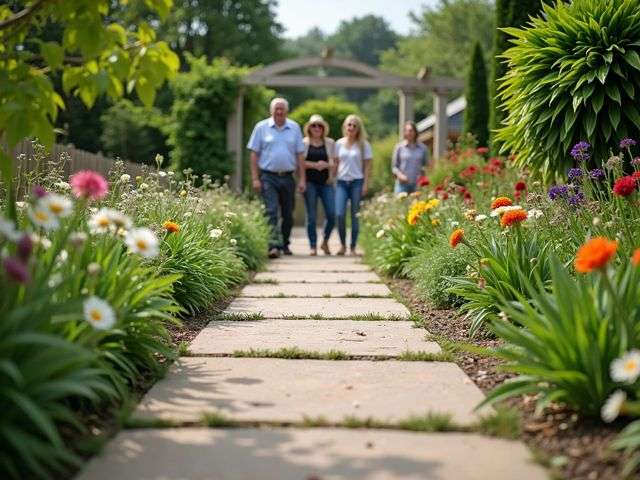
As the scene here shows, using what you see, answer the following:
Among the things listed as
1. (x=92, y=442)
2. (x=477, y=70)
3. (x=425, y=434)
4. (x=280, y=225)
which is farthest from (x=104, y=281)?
(x=477, y=70)

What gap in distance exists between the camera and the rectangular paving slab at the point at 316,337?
12.1 ft

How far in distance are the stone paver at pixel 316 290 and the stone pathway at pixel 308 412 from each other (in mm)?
1264

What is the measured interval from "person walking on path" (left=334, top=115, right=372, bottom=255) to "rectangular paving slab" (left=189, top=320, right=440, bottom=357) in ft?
16.3

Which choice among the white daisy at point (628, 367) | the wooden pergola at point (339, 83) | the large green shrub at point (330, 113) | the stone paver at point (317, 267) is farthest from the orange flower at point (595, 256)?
the large green shrub at point (330, 113)

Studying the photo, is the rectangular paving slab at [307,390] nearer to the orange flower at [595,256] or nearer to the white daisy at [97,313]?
the white daisy at [97,313]

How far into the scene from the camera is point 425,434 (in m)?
2.39

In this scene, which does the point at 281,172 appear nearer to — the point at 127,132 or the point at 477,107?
the point at 477,107

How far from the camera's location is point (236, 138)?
49.3 feet

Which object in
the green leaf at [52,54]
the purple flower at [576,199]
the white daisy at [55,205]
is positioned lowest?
the purple flower at [576,199]

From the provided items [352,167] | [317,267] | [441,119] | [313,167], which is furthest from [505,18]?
[441,119]

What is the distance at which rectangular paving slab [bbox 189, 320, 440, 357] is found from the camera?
3.70 meters

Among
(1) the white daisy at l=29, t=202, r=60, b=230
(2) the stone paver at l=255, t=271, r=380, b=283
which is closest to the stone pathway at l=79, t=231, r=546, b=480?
(1) the white daisy at l=29, t=202, r=60, b=230

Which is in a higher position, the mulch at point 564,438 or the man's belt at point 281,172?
the man's belt at point 281,172

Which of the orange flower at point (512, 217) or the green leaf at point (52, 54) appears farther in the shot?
the orange flower at point (512, 217)
